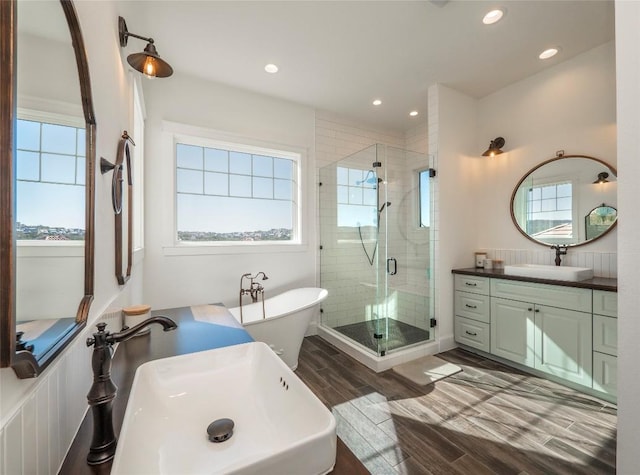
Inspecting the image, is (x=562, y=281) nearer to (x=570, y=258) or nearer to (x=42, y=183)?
(x=570, y=258)

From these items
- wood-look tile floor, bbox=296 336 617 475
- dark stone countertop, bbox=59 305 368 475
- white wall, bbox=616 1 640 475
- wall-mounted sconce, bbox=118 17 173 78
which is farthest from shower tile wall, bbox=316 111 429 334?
wall-mounted sconce, bbox=118 17 173 78

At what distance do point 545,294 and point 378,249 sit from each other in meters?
1.55

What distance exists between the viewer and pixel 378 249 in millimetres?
3086

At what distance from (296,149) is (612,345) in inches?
138

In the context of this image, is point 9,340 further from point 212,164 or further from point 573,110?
point 573,110

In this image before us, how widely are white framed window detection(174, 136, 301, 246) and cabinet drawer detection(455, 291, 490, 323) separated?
2052 mm

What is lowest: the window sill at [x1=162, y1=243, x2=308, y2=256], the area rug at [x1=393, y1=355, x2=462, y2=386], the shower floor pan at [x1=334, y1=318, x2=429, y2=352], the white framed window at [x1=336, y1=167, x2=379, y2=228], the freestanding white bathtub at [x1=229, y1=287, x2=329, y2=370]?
the area rug at [x1=393, y1=355, x2=462, y2=386]

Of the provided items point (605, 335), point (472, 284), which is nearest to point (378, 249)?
point (472, 284)

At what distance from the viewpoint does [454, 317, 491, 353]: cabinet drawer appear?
9.66ft

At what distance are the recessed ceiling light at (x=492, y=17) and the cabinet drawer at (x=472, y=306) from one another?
8.16 ft

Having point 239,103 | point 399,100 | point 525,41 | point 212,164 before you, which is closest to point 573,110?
point 525,41

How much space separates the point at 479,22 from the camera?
7.28ft

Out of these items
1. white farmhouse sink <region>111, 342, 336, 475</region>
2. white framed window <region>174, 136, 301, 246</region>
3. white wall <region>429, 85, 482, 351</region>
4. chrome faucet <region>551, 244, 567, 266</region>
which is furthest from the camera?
white wall <region>429, 85, 482, 351</region>

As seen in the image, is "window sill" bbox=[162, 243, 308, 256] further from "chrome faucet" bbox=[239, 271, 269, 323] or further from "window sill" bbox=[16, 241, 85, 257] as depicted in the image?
"window sill" bbox=[16, 241, 85, 257]
